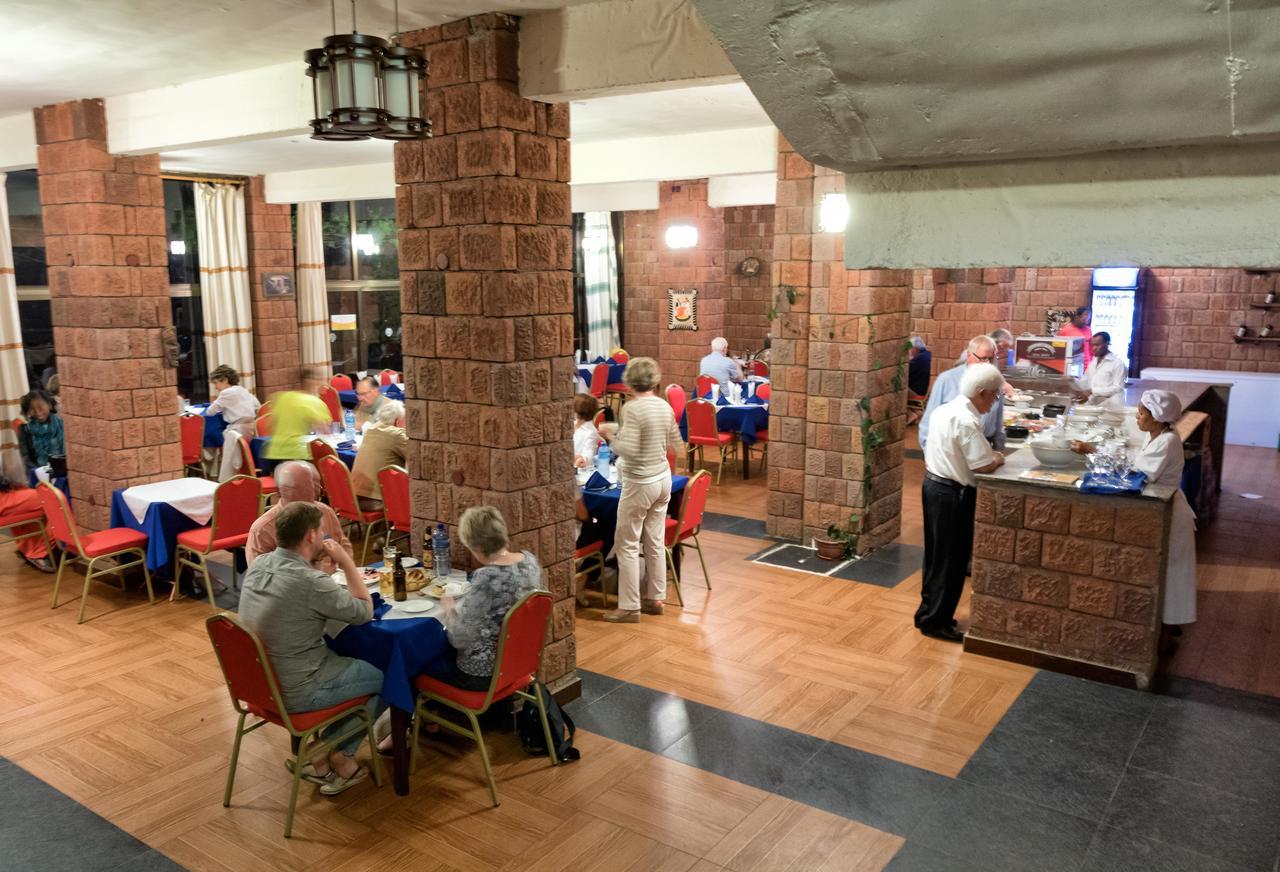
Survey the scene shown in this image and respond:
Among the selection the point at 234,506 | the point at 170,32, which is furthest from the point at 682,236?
the point at 170,32

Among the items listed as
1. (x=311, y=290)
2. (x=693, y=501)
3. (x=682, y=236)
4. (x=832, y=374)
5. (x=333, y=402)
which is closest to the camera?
(x=693, y=501)

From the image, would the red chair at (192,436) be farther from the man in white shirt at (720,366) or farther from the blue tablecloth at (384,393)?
the man in white shirt at (720,366)

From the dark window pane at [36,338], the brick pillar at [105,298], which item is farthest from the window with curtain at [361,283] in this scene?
the brick pillar at [105,298]

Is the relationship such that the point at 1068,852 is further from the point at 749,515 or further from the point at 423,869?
the point at 749,515

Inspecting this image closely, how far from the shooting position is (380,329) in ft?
42.8

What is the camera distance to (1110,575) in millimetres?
4797

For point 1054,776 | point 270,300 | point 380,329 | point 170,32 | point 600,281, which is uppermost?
point 170,32

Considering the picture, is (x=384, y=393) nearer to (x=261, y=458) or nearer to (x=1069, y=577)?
(x=261, y=458)

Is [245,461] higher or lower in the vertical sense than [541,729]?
higher

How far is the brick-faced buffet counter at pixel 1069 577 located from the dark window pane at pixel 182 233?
9174mm

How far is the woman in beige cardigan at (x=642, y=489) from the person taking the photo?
18.1 ft

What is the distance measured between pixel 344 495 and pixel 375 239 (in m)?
6.89

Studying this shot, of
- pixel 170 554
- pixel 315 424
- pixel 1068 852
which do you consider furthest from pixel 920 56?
pixel 315 424

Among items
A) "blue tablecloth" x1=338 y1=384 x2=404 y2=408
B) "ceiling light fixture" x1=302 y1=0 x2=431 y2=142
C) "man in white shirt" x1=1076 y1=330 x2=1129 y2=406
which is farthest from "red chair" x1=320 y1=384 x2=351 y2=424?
"man in white shirt" x1=1076 y1=330 x2=1129 y2=406
